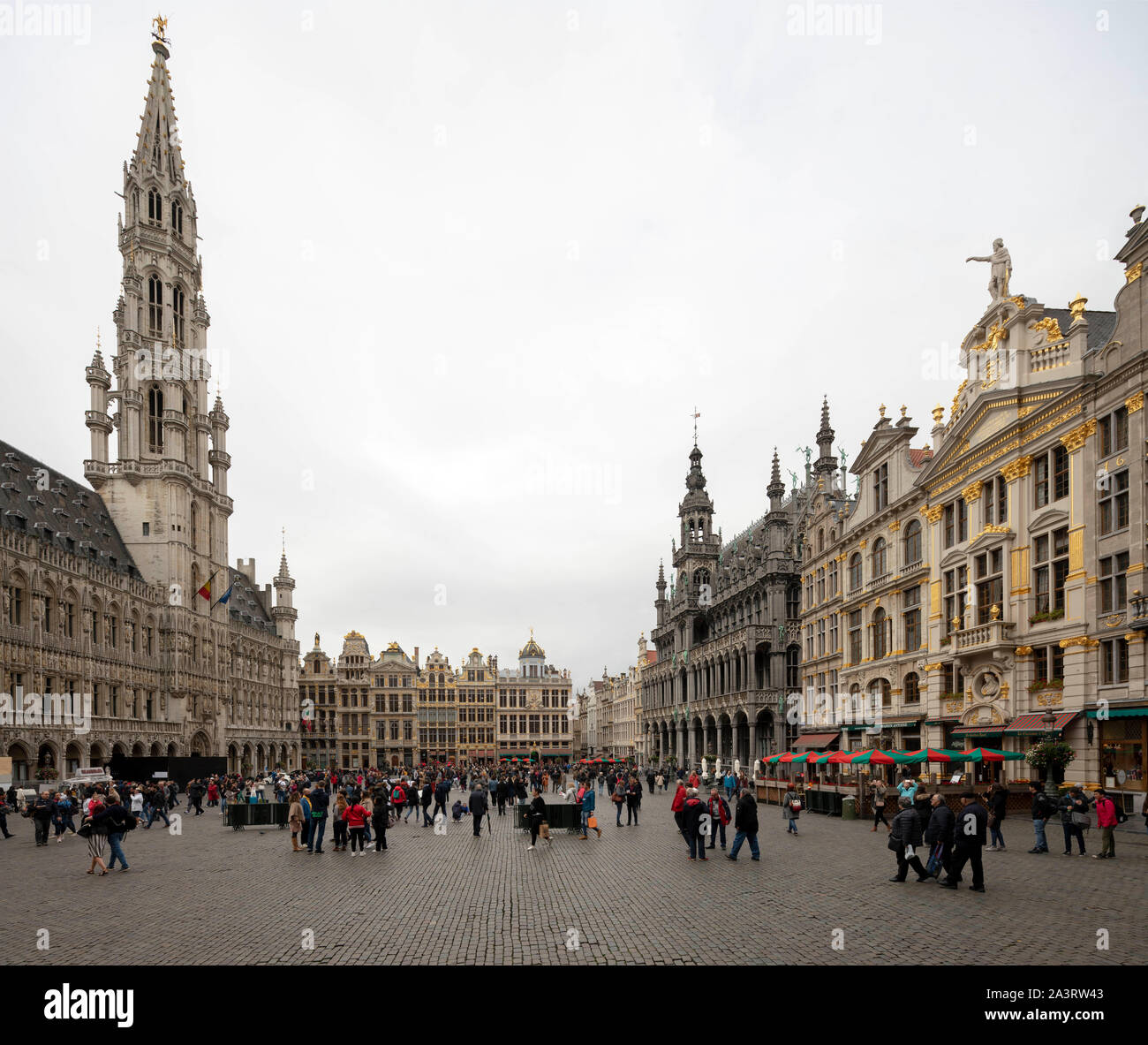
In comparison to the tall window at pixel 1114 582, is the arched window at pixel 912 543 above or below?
above

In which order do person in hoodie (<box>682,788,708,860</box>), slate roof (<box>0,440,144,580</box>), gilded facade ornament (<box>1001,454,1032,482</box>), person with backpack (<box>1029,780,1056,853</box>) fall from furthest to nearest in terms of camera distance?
1. slate roof (<box>0,440,144,580</box>)
2. gilded facade ornament (<box>1001,454,1032,482</box>)
3. person in hoodie (<box>682,788,708,860</box>)
4. person with backpack (<box>1029,780,1056,853</box>)

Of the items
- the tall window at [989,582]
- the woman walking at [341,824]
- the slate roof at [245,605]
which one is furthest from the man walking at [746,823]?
the slate roof at [245,605]

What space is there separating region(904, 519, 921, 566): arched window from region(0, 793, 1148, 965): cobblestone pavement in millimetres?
18659

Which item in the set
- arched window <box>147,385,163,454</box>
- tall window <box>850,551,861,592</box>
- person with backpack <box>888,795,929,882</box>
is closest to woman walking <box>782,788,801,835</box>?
person with backpack <box>888,795,929,882</box>

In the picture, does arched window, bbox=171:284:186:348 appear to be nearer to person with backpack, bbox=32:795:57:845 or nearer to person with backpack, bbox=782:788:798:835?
person with backpack, bbox=32:795:57:845

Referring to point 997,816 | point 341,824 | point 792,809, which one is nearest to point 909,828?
point 997,816

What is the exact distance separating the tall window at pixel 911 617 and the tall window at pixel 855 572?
18.0ft

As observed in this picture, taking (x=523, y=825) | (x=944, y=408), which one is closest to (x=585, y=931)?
(x=523, y=825)

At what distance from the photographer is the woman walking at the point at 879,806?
83.0ft

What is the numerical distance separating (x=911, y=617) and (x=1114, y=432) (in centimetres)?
1472

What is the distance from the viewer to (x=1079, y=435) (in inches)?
1121

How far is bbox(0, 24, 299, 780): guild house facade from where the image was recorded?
169ft

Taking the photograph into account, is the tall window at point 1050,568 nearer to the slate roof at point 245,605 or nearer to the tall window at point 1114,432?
the tall window at point 1114,432
